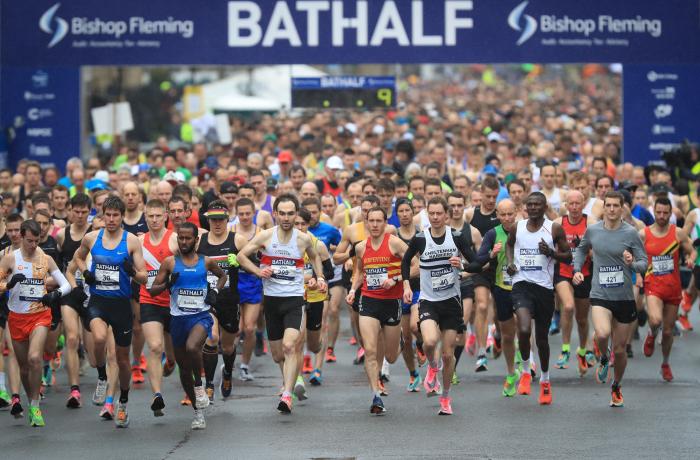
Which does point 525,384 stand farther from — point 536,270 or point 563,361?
point 563,361

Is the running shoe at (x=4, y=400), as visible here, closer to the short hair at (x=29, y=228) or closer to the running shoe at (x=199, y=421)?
the short hair at (x=29, y=228)

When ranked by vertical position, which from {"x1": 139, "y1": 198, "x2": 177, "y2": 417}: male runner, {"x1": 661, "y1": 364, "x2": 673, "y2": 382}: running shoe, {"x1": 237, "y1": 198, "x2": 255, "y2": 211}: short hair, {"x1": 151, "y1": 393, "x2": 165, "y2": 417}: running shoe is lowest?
{"x1": 661, "y1": 364, "x2": 673, "y2": 382}: running shoe

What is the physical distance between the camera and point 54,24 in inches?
985

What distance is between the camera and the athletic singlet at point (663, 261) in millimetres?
14320

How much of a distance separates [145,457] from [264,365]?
217 inches

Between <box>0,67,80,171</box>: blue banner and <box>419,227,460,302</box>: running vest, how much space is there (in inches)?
553

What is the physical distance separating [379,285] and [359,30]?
1247cm

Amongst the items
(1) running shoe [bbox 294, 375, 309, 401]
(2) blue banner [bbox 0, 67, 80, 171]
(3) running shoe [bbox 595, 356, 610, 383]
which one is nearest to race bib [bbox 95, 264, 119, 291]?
(1) running shoe [bbox 294, 375, 309, 401]

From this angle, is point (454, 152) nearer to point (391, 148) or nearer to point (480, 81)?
point (391, 148)

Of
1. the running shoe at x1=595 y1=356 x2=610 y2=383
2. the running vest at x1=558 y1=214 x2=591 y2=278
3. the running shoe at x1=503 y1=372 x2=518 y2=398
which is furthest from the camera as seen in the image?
the running vest at x1=558 y1=214 x2=591 y2=278

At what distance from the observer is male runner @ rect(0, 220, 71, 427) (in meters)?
12.2

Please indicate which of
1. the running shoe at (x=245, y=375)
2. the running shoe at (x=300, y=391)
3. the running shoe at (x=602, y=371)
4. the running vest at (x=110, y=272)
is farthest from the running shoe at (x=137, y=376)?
the running shoe at (x=602, y=371)

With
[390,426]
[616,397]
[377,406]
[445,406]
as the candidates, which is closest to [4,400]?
[377,406]

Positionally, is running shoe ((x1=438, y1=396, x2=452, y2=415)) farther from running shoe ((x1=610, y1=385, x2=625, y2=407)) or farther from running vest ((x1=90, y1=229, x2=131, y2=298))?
running vest ((x1=90, y1=229, x2=131, y2=298))
